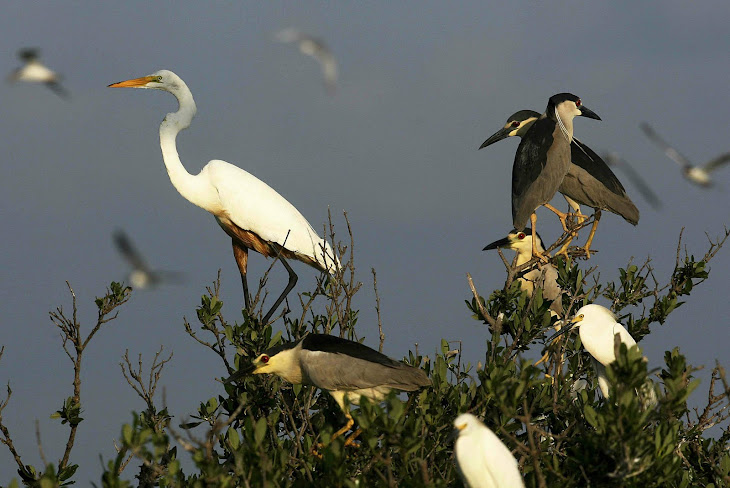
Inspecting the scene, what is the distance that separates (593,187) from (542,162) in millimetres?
877

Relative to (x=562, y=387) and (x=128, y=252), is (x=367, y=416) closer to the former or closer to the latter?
(x=562, y=387)

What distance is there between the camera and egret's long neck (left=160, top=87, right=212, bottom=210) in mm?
9430

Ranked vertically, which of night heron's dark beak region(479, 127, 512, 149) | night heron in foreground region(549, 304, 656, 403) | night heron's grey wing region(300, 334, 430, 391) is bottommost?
night heron's grey wing region(300, 334, 430, 391)

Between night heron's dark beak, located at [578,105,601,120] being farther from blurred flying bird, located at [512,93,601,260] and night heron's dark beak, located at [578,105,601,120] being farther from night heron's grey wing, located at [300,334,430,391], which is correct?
night heron's grey wing, located at [300,334,430,391]

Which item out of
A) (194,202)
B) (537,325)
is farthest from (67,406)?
(537,325)

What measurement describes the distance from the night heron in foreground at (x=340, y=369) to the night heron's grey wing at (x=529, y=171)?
→ 321 centimetres

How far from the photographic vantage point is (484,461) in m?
4.39

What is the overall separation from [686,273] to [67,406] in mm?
5063

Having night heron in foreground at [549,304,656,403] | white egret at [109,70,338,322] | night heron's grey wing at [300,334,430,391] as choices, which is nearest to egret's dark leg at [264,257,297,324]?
white egret at [109,70,338,322]

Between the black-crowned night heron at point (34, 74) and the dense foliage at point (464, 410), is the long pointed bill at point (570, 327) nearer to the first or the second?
the dense foliage at point (464, 410)

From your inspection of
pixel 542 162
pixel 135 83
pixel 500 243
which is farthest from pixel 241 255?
pixel 542 162

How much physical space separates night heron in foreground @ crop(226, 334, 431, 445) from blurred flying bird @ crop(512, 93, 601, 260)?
3112 mm

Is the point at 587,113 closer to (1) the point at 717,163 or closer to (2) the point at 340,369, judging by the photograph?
(1) the point at 717,163

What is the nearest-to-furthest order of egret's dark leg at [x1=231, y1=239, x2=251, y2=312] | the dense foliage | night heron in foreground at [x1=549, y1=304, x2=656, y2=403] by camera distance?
the dense foliage → night heron in foreground at [x1=549, y1=304, x2=656, y2=403] → egret's dark leg at [x1=231, y1=239, x2=251, y2=312]
